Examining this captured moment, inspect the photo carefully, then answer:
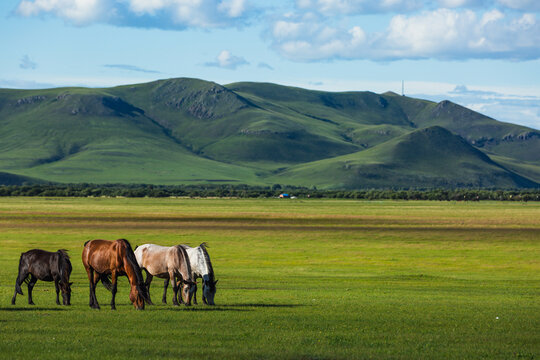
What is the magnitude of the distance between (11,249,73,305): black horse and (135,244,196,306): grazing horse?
244 centimetres

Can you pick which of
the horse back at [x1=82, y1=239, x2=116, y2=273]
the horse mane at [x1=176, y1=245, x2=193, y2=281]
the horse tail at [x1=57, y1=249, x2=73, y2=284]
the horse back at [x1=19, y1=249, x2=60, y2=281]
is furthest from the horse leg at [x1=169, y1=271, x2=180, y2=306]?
the horse back at [x1=19, y1=249, x2=60, y2=281]

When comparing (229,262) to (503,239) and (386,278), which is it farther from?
(503,239)

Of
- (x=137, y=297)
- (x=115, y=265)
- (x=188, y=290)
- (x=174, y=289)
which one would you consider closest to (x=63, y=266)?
(x=115, y=265)

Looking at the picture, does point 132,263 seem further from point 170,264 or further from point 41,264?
point 41,264

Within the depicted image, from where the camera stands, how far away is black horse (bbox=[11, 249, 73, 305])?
2425cm

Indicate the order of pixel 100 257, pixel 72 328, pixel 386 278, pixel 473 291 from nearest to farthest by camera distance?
pixel 72 328 → pixel 100 257 → pixel 473 291 → pixel 386 278

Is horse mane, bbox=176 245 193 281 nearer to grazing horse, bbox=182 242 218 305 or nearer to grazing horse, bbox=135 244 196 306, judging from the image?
grazing horse, bbox=135 244 196 306

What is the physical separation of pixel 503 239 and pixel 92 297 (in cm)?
4910

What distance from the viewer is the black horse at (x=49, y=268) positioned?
24.2 metres

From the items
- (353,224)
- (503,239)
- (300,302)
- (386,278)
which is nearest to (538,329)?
(300,302)

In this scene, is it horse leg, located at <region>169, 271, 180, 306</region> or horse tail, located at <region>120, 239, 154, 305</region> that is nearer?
horse tail, located at <region>120, 239, 154, 305</region>

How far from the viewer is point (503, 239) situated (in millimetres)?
66000

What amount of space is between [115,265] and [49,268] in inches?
96.6

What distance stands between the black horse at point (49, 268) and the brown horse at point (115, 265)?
27.6 inches
